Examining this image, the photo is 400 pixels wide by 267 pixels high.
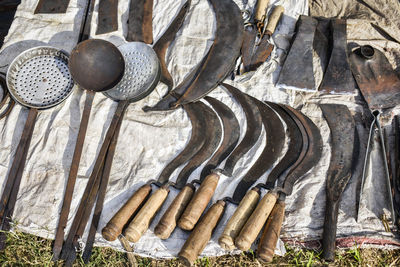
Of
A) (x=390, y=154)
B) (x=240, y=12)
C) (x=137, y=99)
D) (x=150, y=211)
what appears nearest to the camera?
(x=150, y=211)

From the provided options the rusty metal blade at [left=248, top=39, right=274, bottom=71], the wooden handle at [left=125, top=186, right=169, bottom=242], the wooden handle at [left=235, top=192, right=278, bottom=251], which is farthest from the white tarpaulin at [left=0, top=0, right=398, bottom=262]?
the wooden handle at [left=235, top=192, right=278, bottom=251]

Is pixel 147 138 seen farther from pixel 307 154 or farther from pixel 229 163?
pixel 307 154

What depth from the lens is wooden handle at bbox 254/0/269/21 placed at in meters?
2.93

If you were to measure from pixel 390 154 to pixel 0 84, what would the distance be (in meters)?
3.10

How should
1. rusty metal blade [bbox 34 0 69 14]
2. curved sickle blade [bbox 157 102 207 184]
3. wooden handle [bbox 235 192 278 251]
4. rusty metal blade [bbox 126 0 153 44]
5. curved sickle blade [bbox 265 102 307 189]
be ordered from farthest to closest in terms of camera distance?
rusty metal blade [bbox 34 0 69 14], rusty metal blade [bbox 126 0 153 44], curved sickle blade [bbox 157 102 207 184], curved sickle blade [bbox 265 102 307 189], wooden handle [bbox 235 192 278 251]

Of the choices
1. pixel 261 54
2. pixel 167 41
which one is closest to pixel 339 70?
pixel 261 54

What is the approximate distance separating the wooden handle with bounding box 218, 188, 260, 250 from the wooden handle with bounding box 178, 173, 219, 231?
0.20m

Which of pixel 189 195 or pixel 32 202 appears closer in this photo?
pixel 189 195

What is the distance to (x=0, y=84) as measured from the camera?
282cm

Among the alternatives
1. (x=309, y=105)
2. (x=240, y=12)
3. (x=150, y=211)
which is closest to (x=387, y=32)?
(x=309, y=105)

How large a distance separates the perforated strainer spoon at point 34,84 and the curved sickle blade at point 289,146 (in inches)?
66.1

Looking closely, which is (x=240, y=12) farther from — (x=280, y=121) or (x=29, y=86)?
(x=29, y=86)

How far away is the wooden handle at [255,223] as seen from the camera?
203cm

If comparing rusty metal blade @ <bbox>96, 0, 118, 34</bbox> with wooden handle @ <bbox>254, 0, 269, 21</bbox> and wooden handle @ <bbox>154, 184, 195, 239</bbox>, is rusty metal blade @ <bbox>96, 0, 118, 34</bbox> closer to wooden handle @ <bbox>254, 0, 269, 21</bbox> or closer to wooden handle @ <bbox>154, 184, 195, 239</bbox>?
wooden handle @ <bbox>254, 0, 269, 21</bbox>
